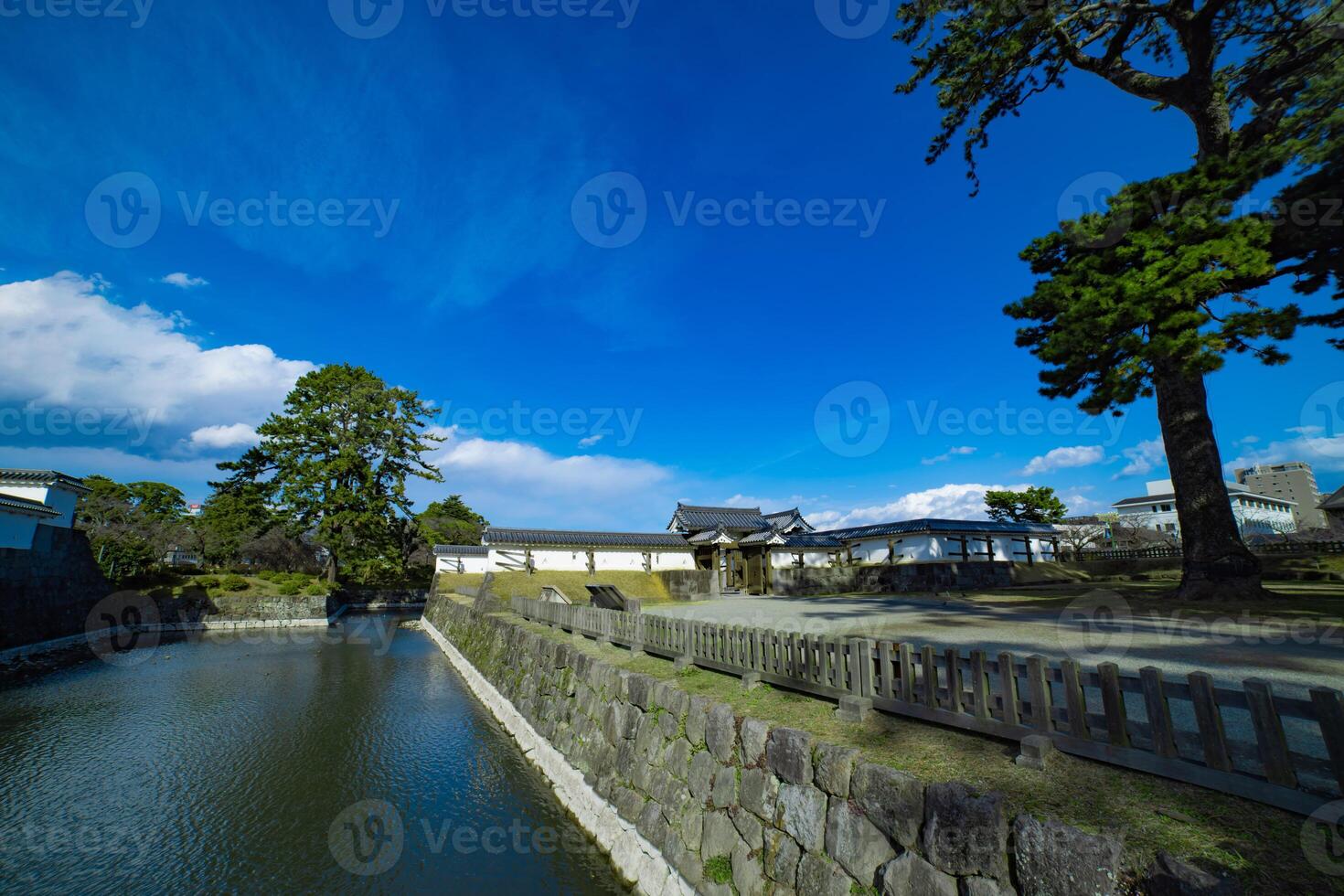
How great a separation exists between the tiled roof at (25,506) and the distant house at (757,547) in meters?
19.4

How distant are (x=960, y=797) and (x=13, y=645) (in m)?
29.1

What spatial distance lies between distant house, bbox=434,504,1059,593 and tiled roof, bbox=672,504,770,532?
0.14 metres

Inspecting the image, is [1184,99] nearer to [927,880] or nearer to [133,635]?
[927,880]

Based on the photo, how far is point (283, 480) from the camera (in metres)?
33.7

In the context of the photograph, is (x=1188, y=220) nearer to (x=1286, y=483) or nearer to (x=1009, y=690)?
(x=1009, y=690)

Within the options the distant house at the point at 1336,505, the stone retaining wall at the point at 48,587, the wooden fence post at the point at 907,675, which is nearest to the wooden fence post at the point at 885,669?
the wooden fence post at the point at 907,675

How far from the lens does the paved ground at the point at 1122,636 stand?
6688 mm

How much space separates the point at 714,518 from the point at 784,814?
36.5 metres

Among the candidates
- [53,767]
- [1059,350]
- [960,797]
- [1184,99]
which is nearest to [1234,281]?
[1059,350]

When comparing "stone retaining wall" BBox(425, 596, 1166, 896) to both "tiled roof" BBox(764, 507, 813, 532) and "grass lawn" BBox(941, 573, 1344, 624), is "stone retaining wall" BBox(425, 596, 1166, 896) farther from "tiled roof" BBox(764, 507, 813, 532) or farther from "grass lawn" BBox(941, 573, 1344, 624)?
"tiled roof" BBox(764, 507, 813, 532)

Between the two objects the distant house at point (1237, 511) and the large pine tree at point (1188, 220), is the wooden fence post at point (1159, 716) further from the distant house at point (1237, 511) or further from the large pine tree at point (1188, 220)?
the distant house at point (1237, 511)

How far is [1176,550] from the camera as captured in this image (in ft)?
99.3

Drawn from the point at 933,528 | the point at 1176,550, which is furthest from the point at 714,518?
the point at 1176,550

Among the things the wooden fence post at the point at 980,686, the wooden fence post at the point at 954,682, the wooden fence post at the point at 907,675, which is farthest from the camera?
the wooden fence post at the point at 907,675
